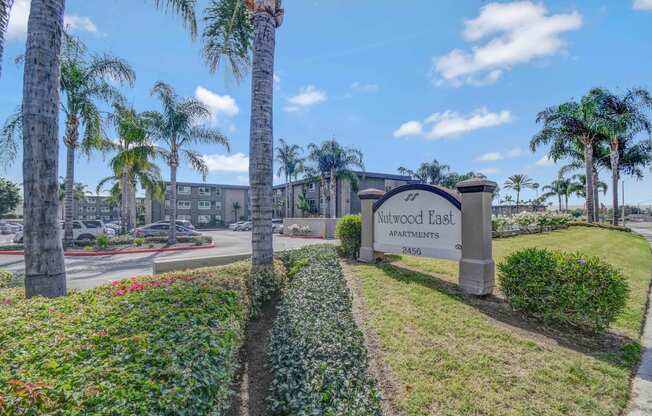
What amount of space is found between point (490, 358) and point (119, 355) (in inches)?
164

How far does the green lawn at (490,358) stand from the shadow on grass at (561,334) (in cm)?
2

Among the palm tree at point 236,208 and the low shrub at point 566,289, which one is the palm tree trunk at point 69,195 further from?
the palm tree at point 236,208

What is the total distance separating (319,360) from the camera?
3377 mm

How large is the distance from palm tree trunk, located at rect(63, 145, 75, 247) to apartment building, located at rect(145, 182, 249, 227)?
3044 centimetres

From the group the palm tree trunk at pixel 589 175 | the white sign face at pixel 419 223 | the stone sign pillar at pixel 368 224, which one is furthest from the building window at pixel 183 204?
the palm tree trunk at pixel 589 175

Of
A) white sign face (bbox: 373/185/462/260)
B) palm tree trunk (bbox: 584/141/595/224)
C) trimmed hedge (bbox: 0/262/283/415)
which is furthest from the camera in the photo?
palm tree trunk (bbox: 584/141/595/224)

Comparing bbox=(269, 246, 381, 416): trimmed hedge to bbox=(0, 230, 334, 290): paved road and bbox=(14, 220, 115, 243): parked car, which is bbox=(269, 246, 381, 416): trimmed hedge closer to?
bbox=(0, 230, 334, 290): paved road

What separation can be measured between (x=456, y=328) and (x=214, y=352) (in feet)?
12.4

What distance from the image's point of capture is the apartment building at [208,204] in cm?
4891

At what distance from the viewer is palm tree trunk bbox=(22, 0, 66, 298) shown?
15.1 feet

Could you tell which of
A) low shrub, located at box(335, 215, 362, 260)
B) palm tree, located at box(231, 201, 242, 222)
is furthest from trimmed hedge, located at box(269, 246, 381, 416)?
palm tree, located at box(231, 201, 242, 222)

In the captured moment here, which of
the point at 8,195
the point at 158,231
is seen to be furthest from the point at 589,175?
the point at 8,195

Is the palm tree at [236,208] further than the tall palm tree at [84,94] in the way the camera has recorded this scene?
Yes

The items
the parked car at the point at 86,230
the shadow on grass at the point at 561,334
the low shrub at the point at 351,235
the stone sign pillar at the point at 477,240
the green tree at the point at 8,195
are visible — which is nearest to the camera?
the shadow on grass at the point at 561,334
